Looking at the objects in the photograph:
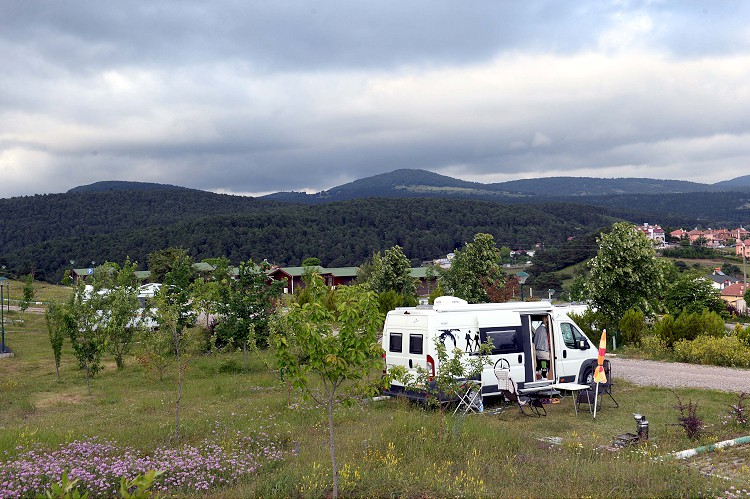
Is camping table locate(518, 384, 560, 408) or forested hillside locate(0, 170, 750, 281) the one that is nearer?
camping table locate(518, 384, 560, 408)

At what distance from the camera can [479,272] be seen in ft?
109

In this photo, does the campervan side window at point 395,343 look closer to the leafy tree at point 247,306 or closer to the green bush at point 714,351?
the leafy tree at point 247,306

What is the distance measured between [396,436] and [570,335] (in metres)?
7.27

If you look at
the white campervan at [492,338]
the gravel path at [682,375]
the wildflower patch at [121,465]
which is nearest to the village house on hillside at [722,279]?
the gravel path at [682,375]

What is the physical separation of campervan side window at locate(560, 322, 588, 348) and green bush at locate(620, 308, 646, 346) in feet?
36.8

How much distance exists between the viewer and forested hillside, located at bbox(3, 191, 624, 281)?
101188 mm

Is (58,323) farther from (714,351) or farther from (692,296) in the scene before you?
(692,296)

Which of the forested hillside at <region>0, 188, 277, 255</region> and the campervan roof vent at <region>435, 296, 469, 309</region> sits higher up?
the forested hillside at <region>0, 188, 277, 255</region>

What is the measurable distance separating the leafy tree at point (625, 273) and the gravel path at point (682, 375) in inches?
207

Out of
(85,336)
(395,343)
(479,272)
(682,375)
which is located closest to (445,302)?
(395,343)

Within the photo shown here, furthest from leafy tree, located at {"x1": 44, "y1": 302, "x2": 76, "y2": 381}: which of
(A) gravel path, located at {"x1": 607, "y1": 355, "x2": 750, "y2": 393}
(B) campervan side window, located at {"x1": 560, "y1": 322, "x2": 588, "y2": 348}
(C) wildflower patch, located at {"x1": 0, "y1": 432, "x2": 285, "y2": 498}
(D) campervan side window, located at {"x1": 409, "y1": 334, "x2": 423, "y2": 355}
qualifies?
(A) gravel path, located at {"x1": 607, "y1": 355, "x2": 750, "y2": 393}

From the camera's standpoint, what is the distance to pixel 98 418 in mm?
13250

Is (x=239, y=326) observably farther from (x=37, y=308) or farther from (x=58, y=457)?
(x=37, y=308)

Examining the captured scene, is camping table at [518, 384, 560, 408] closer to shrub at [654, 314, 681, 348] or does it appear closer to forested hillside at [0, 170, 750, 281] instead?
shrub at [654, 314, 681, 348]
